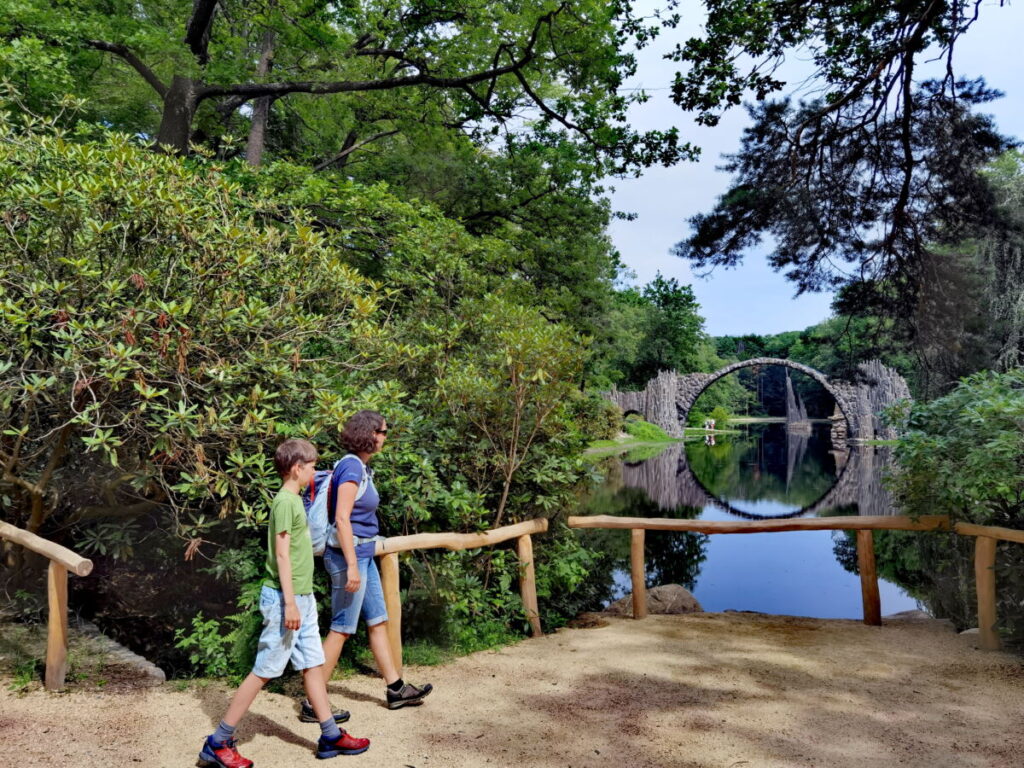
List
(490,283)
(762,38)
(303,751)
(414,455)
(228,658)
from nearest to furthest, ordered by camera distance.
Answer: (303,751), (228,658), (414,455), (762,38), (490,283)

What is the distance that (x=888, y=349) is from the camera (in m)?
7.54

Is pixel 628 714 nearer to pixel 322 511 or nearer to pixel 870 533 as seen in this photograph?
pixel 322 511

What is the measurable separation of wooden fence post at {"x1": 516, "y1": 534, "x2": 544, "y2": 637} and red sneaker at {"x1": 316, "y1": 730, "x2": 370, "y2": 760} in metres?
2.48

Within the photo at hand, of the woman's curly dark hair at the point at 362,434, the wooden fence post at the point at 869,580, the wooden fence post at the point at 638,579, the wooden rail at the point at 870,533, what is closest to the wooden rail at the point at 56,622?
the woman's curly dark hair at the point at 362,434

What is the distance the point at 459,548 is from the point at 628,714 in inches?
64.3

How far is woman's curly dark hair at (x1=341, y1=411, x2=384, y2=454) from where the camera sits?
3508 mm

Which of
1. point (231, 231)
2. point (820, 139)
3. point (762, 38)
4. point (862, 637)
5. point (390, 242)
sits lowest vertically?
point (862, 637)

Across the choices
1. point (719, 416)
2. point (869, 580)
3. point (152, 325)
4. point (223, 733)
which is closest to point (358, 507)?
point (223, 733)

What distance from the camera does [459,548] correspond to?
4902 millimetres

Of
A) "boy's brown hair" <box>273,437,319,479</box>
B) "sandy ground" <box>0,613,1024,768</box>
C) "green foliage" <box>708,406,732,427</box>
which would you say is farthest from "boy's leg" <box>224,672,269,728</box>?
"green foliage" <box>708,406,732,427</box>

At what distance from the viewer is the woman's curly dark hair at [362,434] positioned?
11.5ft

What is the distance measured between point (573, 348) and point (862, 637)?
307 cm

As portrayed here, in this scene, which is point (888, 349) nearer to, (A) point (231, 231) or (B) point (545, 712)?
(B) point (545, 712)

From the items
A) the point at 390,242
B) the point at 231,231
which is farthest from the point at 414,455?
the point at 390,242
